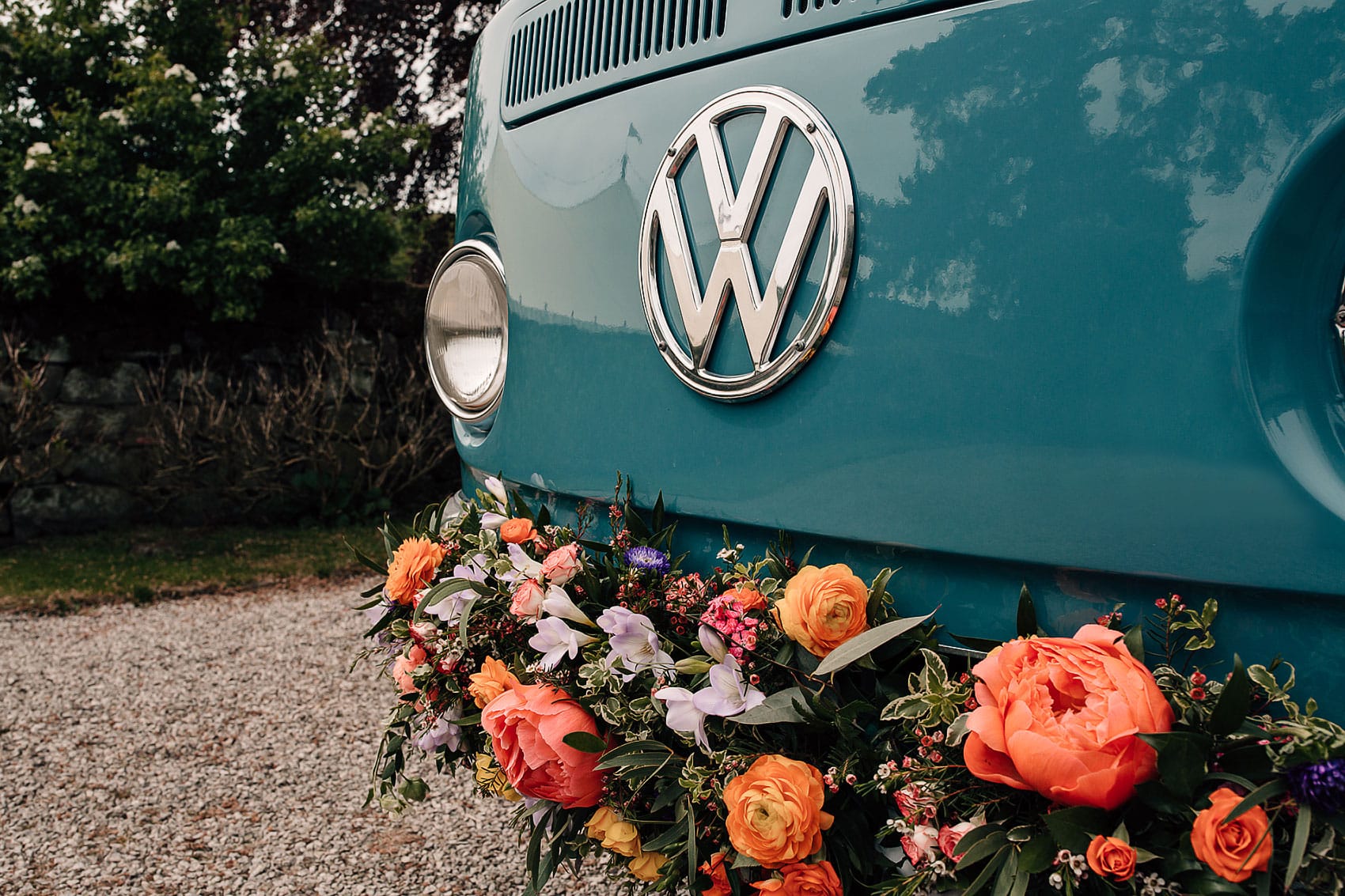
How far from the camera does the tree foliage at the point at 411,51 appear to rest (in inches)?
316

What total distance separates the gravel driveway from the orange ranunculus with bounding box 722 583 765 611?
1.26 meters

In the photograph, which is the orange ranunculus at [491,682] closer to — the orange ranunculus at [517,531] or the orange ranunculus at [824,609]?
the orange ranunculus at [517,531]

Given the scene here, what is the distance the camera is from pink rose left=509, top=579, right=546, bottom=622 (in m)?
1.04

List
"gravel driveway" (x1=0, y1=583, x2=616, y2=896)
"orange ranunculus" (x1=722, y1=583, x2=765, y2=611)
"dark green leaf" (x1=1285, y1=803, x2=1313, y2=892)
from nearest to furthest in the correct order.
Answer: "dark green leaf" (x1=1285, y1=803, x2=1313, y2=892) → "orange ranunculus" (x1=722, y1=583, x2=765, y2=611) → "gravel driveway" (x1=0, y1=583, x2=616, y2=896)

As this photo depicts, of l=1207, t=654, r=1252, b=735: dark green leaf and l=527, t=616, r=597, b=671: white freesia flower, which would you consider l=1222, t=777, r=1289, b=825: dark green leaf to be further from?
l=527, t=616, r=597, b=671: white freesia flower

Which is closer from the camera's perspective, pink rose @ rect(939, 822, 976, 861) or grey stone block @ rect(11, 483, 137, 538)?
pink rose @ rect(939, 822, 976, 861)

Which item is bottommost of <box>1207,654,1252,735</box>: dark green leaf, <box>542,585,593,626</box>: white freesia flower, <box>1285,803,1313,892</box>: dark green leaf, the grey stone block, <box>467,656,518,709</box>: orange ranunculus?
the grey stone block

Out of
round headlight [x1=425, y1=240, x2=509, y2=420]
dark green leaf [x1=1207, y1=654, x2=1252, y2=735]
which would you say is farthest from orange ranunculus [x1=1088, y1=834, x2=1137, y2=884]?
round headlight [x1=425, y1=240, x2=509, y2=420]

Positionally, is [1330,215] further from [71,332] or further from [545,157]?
[71,332]

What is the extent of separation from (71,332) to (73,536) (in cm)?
124

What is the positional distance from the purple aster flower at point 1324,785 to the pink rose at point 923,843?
0.81ft

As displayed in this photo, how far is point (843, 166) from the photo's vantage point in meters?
0.85

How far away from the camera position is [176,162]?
5.80 meters

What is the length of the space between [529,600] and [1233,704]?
0.66m
